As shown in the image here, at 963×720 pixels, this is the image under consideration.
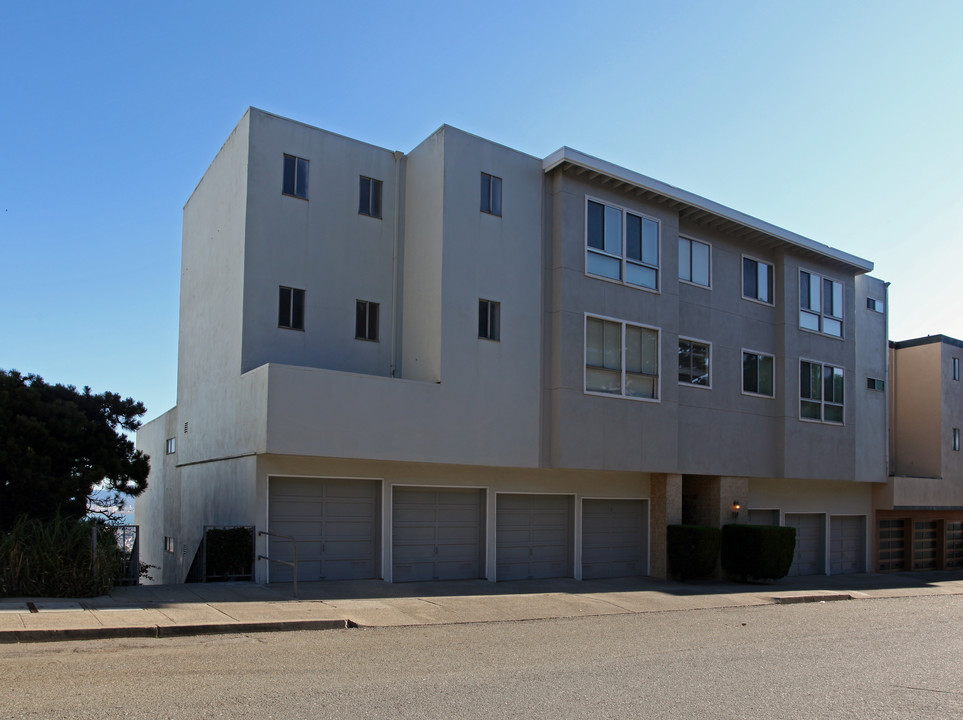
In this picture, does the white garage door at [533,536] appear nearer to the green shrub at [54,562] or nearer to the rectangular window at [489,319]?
the rectangular window at [489,319]

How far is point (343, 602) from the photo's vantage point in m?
14.3

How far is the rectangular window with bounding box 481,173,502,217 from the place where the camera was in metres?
19.3

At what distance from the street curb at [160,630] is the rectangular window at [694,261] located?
14.2m

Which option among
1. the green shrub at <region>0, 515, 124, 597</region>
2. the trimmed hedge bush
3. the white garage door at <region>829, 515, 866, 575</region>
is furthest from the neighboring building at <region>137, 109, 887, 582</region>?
the white garage door at <region>829, 515, 866, 575</region>

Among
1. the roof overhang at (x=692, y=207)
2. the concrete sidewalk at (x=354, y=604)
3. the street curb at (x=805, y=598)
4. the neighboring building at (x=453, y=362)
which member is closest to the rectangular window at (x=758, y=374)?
the neighboring building at (x=453, y=362)

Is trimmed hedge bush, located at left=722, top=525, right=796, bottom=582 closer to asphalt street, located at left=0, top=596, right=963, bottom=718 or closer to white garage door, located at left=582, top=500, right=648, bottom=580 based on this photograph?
white garage door, located at left=582, top=500, right=648, bottom=580

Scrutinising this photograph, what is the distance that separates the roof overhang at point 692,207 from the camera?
65.7 ft

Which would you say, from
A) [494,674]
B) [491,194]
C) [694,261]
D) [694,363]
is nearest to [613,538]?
[694,363]

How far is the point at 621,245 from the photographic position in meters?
20.9

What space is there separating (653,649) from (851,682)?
8.46ft

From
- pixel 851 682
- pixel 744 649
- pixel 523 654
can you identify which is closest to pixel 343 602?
pixel 523 654

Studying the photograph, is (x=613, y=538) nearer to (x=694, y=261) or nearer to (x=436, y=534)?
(x=436, y=534)

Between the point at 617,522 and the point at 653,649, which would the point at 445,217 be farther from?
the point at 653,649

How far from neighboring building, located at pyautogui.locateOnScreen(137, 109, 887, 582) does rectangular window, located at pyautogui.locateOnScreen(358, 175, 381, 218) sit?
5cm
